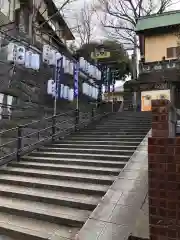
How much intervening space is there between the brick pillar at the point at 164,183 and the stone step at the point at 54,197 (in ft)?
6.23

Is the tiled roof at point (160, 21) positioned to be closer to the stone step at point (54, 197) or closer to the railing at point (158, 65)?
the railing at point (158, 65)

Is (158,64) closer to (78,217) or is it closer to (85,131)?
(85,131)

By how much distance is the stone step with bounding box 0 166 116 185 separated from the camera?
5.72m

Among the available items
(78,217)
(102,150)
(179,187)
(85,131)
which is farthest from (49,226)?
(85,131)

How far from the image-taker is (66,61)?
1551 cm

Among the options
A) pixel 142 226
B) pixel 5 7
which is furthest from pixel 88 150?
pixel 5 7

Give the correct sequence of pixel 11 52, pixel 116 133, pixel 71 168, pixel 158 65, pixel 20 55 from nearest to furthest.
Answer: pixel 71 168 < pixel 116 133 < pixel 11 52 < pixel 20 55 < pixel 158 65

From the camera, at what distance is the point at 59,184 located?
19.0 feet

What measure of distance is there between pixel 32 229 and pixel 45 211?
49 centimetres

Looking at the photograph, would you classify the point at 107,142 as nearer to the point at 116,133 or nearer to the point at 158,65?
the point at 116,133

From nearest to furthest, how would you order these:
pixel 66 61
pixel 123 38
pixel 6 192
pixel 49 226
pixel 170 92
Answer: pixel 49 226
pixel 6 192
pixel 66 61
pixel 170 92
pixel 123 38

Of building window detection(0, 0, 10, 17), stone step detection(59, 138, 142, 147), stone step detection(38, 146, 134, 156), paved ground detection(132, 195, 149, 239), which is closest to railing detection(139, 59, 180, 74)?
building window detection(0, 0, 10, 17)

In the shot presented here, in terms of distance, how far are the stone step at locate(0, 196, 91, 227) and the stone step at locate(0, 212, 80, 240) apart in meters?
0.08

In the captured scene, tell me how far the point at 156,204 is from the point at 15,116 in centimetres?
941
